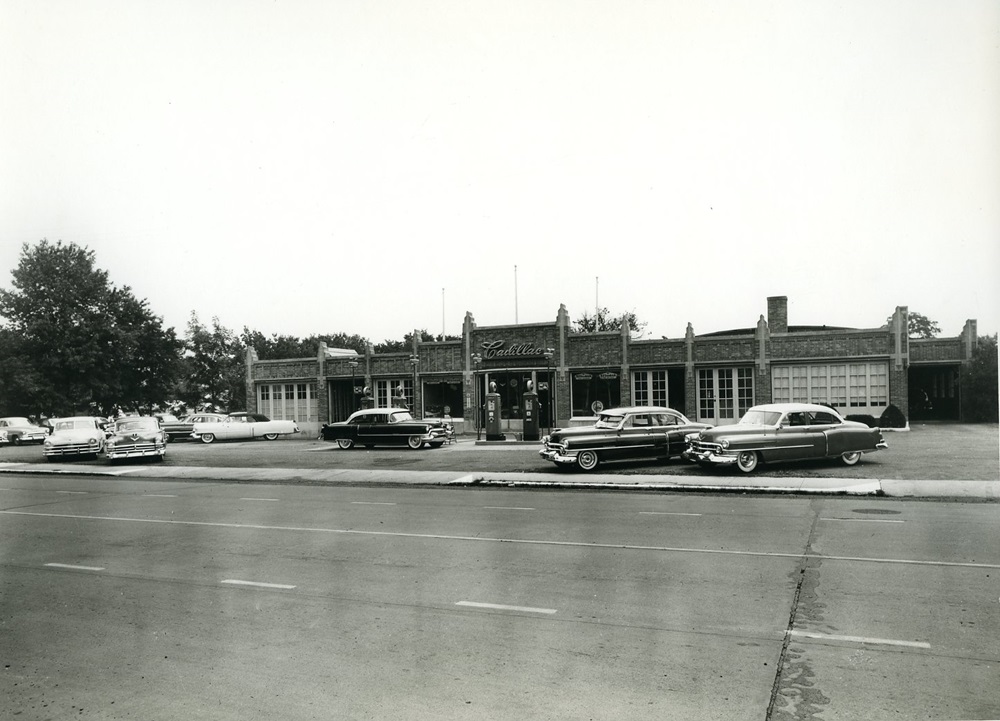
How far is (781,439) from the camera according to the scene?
1834 centimetres

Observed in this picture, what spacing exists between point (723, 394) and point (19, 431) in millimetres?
38512

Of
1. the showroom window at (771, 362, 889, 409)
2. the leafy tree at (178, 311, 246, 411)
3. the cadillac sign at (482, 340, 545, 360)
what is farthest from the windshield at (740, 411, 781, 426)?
the leafy tree at (178, 311, 246, 411)

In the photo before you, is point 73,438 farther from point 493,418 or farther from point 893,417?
point 893,417

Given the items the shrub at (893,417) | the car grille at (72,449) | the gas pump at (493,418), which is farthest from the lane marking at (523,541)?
the shrub at (893,417)

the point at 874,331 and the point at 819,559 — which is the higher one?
the point at 874,331

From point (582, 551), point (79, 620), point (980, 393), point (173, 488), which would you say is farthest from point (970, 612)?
point (980, 393)

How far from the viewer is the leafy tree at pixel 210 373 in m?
64.6

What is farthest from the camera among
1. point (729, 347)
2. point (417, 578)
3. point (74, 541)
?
point (729, 347)

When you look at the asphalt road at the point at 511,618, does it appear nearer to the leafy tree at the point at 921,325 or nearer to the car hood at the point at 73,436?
the car hood at the point at 73,436

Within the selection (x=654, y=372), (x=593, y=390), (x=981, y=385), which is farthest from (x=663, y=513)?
(x=981, y=385)

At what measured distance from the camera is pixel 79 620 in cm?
710

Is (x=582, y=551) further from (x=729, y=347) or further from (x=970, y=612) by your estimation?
(x=729, y=347)

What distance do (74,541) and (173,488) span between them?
8.44 meters

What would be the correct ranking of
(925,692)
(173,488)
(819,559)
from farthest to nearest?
(173,488) → (819,559) → (925,692)
